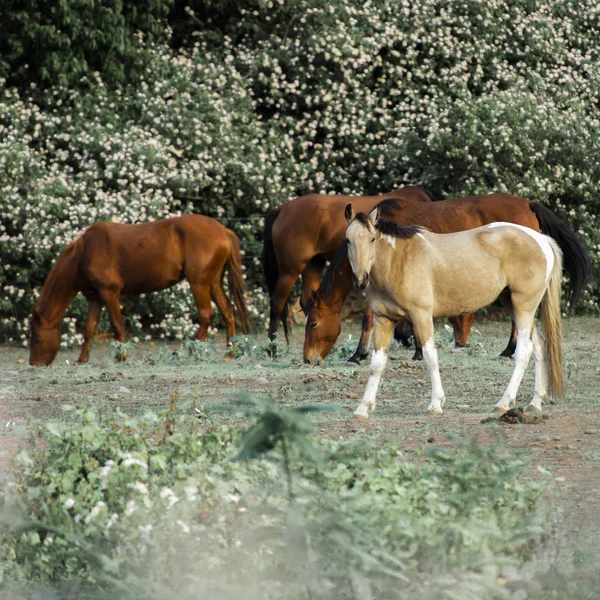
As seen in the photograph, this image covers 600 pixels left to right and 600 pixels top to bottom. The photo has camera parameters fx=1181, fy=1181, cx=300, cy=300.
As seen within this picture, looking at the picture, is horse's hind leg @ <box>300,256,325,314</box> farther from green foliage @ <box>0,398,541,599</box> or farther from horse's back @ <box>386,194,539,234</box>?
green foliage @ <box>0,398,541,599</box>

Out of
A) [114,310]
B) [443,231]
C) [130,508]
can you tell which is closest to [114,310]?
[114,310]

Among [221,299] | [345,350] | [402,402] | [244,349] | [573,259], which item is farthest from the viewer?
[221,299]

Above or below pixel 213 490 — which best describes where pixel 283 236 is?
below

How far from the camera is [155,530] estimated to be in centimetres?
397

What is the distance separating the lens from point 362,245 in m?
7.14

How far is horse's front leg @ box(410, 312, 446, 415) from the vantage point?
738cm

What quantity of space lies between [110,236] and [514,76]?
8053 millimetres

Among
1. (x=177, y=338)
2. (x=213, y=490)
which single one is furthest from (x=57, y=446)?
(x=177, y=338)

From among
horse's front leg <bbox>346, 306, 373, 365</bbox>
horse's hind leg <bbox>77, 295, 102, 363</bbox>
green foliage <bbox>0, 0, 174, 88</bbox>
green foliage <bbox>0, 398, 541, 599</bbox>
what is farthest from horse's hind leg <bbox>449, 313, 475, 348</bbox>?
green foliage <bbox>0, 0, 174, 88</bbox>

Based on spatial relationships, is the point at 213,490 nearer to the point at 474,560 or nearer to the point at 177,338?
the point at 474,560

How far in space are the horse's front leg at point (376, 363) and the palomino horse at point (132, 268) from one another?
6.38m

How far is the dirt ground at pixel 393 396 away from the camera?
545 cm

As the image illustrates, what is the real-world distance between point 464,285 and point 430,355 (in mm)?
521

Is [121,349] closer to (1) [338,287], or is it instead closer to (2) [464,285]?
(1) [338,287]
